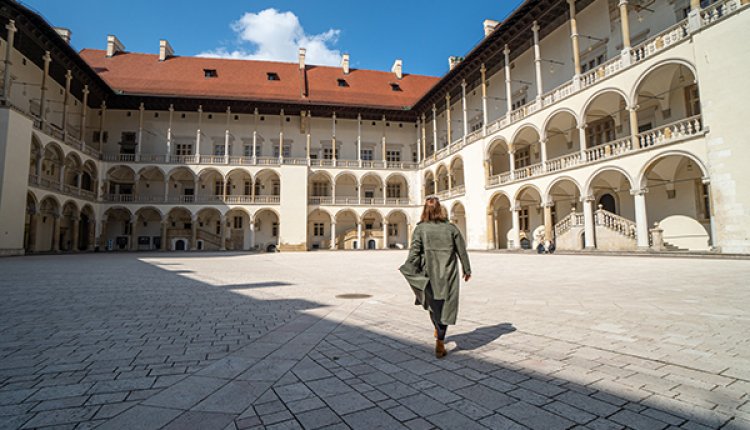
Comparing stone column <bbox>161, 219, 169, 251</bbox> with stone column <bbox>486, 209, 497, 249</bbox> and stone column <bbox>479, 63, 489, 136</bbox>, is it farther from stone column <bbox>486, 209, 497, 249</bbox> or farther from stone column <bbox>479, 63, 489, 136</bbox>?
stone column <bbox>479, 63, 489, 136</bbox>

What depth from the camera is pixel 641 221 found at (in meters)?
17.0

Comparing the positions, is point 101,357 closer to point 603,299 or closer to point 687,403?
point 687,403

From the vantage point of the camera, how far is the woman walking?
11.9ft

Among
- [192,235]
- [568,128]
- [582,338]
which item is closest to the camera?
[582,338]

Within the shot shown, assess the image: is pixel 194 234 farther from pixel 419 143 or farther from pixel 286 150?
pixel 419 143

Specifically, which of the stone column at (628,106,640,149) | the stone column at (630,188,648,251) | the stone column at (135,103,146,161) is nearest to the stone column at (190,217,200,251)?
the stone column at (135,103,146,161)

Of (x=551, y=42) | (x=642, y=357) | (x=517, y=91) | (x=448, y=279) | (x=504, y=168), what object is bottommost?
(x=642, y=357)

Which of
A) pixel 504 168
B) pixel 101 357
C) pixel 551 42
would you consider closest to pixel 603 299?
pixel 101 357

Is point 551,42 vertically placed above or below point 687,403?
above

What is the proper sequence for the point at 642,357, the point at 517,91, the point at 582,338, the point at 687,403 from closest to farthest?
the point at 687,403 → the point at 642,357 → the point at 582,338 → the point at 517,91

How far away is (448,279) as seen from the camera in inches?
146

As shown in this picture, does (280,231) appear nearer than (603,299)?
No

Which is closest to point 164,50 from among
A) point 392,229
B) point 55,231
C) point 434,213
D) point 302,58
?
point 302,58

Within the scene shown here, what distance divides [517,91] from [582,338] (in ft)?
90.6
